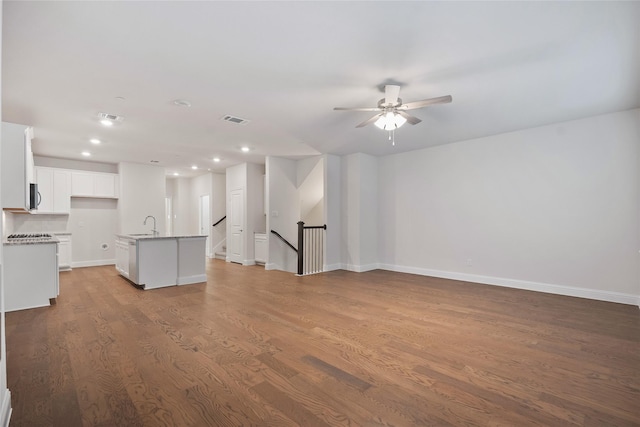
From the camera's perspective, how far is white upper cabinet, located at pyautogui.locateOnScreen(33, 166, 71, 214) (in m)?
6.95

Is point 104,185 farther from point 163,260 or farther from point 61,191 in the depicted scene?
point 163,260

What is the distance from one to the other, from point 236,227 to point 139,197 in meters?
2.68

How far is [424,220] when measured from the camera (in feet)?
21.4

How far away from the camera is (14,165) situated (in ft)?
11.6

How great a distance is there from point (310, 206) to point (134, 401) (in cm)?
680

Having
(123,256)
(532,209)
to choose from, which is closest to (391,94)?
(532,209)

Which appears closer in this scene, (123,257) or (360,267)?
(123,257)

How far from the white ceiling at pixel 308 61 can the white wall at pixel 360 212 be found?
212 centimetres

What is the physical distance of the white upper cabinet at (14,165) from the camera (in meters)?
3.49

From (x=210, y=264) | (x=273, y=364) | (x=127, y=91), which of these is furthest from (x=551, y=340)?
(x=210, y=264)

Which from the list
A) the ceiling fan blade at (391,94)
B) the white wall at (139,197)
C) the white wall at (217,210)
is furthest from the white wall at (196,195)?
the ceiling fan blade at (391,94)

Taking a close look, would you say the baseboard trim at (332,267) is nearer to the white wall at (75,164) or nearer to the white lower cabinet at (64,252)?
the white lower cabinet at (64,252)

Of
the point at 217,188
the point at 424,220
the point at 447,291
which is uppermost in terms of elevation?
the point at 217,188

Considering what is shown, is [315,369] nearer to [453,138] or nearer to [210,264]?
[453,138]
